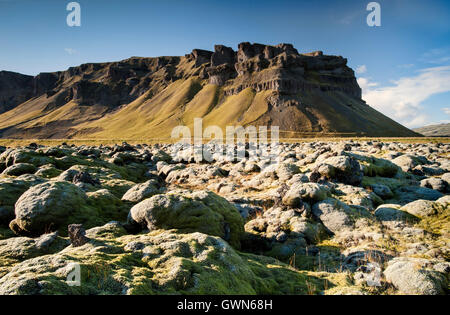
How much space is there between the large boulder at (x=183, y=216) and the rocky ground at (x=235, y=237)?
46 mm

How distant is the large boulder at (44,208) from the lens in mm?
10242

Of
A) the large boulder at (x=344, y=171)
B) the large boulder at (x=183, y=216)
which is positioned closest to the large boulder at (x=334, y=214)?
the large boulder at (x=183, y=216)

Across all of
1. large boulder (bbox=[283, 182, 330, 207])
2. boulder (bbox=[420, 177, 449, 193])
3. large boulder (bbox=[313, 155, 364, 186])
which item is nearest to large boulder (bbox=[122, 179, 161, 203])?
large boulder (bbox=[283, 182, 330, 207])

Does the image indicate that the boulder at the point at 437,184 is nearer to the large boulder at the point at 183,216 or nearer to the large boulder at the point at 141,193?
the large boulder at the point at 183,216

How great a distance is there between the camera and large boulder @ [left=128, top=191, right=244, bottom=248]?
981 cm

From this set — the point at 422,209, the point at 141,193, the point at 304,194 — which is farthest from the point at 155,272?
the point at 422,209

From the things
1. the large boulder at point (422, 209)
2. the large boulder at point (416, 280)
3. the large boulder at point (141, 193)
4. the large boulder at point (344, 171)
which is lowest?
the large boulder at point (416, 280)

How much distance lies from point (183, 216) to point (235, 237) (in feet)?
8.89

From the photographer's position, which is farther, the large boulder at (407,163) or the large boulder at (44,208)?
the large boulder at (407,163)

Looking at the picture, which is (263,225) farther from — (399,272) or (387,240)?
(399,272)

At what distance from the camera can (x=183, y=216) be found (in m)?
10.1

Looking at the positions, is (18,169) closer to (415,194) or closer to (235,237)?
(235,237)

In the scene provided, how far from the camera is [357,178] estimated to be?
1692cm
